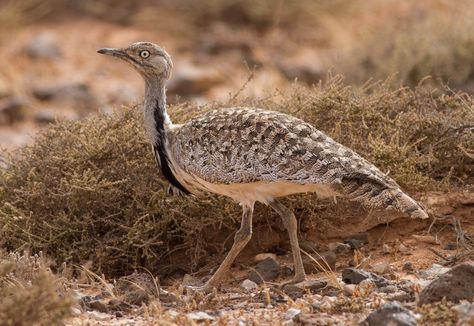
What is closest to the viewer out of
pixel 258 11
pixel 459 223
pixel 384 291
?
pixel 384 291

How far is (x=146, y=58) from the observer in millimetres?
6578

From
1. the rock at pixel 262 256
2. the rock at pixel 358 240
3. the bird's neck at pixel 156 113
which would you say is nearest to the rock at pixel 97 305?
the bird's neck at pixel 156 113

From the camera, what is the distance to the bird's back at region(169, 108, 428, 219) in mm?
5566

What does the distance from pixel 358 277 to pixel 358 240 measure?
94cm

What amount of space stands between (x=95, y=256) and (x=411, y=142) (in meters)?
2.27

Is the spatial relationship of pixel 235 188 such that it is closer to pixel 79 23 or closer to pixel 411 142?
pixel 411 142

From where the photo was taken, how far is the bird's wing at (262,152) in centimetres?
560

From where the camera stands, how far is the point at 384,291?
5.49 meters

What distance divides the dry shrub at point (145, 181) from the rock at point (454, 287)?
Answer: 1679mm

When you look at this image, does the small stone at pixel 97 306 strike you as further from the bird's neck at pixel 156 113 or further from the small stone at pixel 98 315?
the bird's neck at pixel 156 113

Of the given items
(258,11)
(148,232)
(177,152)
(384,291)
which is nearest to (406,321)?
(384,291)

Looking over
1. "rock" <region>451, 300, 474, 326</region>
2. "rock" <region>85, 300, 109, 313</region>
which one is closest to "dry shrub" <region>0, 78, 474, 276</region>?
"rock" <region>85, 300, 109, 313</region>

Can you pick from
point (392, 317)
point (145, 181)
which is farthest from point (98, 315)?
point (392, 317)

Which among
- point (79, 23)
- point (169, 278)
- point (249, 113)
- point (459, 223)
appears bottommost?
point (79, 23)
